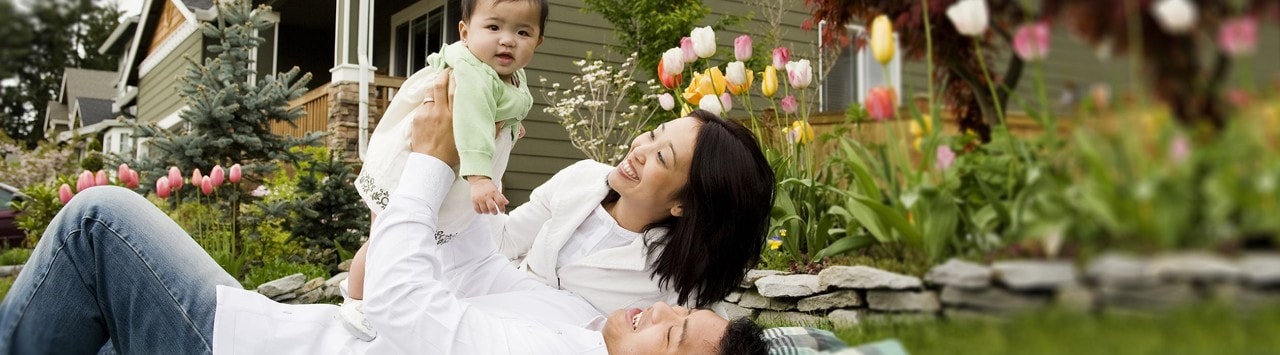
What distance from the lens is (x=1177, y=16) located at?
55 cm

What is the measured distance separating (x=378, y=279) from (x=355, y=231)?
4.17 m

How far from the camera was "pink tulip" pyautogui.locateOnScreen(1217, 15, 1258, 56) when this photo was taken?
538 millimetres

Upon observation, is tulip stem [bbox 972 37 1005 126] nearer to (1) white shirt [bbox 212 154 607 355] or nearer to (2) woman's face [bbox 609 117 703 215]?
(1) white shirt [bbox 212 154 607 355]

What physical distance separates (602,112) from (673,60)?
317cm

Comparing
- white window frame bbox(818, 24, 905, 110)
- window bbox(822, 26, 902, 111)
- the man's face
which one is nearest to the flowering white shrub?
the man's face

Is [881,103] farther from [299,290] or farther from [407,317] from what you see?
[299,290]

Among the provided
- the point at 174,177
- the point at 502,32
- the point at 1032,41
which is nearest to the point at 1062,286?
the point at 1032,41

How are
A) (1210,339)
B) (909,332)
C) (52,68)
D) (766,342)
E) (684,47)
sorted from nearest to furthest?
(1210,339)
(909,332)
(52,68)
(766,342)
(684,47)

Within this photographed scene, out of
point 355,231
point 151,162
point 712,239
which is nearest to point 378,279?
point 712,239

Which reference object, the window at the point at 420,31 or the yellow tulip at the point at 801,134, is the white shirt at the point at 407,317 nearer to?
the yellow tulip at the point at 801,134

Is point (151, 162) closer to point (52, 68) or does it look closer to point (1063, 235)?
point (52, 68)

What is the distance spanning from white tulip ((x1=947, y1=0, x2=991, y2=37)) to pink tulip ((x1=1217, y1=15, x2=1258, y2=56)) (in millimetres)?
193

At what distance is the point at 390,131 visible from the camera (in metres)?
2.31

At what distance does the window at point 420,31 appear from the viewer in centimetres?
778
